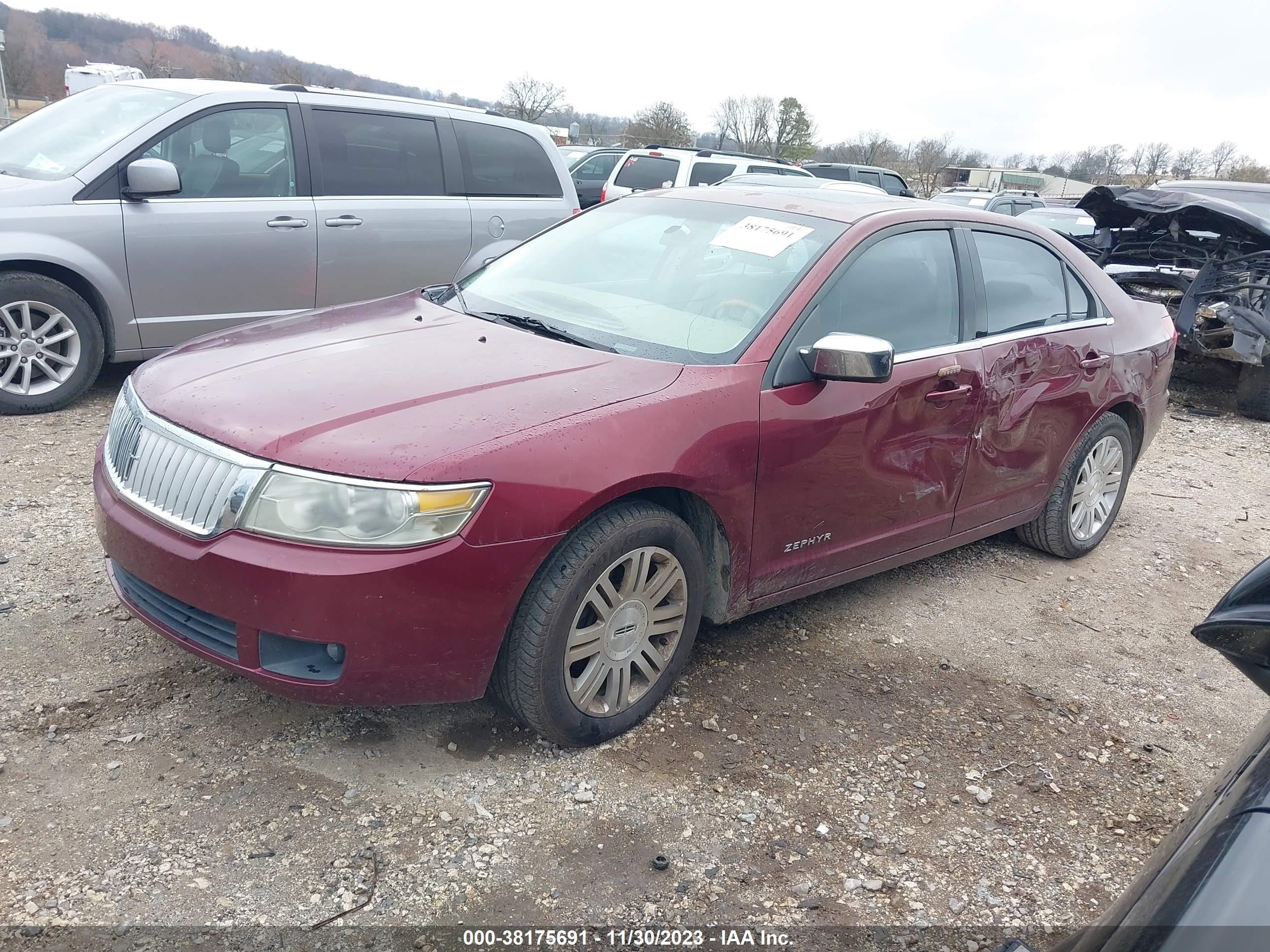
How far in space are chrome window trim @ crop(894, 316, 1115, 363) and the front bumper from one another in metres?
1.66

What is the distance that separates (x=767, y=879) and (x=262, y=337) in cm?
227

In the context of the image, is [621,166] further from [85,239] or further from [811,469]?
[811,469]

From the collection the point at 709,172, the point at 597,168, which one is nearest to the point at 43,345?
the point at 709,172

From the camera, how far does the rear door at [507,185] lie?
667cm

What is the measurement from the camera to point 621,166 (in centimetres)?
1217

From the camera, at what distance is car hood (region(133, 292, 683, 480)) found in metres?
2.43

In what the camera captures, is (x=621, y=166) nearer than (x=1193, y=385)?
No

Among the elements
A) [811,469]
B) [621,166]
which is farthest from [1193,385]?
[811,469]

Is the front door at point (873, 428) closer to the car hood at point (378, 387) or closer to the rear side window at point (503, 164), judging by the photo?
the car hood at point (378, 387)

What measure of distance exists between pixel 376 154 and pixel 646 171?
21.0 ft

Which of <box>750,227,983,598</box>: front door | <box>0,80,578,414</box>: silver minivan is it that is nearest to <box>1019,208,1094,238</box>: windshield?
<box>0,80,578,414</box>: silver minivan

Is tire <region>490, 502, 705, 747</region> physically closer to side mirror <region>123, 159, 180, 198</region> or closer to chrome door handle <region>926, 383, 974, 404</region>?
chrome door handle <region>926, 383, 974, 404</region>

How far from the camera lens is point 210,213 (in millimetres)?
5559

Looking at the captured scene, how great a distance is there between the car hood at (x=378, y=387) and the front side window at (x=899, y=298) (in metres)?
0.73
